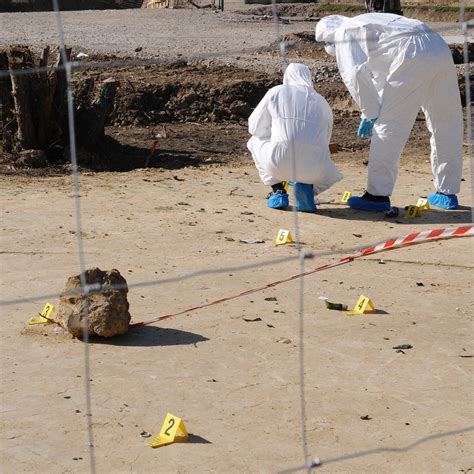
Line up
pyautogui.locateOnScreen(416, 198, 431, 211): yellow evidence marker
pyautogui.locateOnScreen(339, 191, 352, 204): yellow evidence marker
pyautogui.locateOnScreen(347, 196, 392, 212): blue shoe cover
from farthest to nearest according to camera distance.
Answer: pyautogui.locateOnScreen(339, 191, 352, 204): yellow evidence marker
pyautogui.locateOnScreen(416, 198, 431, 211): yellow evidence marker
pyautogui.locateOnScreen(347, 196, 392, 212): blue shoe cover

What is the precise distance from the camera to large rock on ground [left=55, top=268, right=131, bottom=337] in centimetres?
629

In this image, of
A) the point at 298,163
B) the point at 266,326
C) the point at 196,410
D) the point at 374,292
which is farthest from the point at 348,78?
the point at 196,410

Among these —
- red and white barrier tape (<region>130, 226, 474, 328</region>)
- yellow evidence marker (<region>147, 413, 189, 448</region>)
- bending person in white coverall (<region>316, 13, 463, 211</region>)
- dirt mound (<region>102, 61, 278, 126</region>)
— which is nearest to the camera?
yellow evidence marker (<region>147, 413, 189, 448</region>)

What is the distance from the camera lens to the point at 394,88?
9203mm

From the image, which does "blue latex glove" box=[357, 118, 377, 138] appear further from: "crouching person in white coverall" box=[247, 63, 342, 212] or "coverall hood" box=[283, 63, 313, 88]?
"coverall hood" box=[283, 63, 313, 88]

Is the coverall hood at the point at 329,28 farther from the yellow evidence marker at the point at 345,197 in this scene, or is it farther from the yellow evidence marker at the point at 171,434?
the yellow evidence marker at the point at 171,434

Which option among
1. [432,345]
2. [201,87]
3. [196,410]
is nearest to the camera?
[196,410]

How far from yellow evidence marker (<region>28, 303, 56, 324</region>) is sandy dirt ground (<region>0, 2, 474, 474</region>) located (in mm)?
72

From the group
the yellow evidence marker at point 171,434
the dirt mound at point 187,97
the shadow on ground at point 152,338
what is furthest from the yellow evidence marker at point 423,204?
the yellow evidence marker at point 171,434

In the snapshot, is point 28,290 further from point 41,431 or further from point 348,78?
point 348,78

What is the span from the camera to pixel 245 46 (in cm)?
1866

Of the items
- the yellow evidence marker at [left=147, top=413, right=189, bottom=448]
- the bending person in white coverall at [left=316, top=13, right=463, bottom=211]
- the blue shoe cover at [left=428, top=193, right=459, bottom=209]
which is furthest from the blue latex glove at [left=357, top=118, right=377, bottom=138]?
the yellow evidence marker at [left=147, top=413, right=189, bottom=448]

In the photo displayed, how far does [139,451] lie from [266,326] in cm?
181

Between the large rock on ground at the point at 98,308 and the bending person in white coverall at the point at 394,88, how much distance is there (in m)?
3.47
